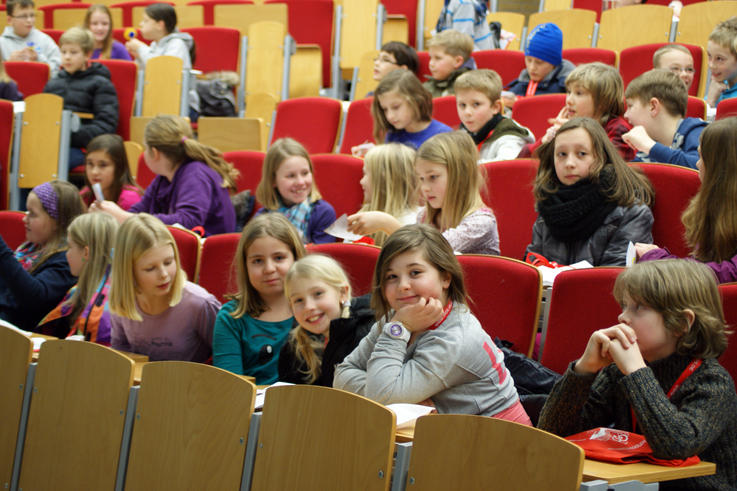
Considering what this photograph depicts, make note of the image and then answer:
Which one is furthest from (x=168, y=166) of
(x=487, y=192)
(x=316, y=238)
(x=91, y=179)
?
(x=487, y=192)

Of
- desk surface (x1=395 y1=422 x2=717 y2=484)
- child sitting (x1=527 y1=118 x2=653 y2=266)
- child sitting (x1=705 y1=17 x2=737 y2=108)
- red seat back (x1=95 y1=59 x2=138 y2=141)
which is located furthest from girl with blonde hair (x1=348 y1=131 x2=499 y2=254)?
red seat back (x1=95 y1=59 x2=138 y2=141)

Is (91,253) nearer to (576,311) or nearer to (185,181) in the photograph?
(185,181)

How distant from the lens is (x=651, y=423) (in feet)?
5.00

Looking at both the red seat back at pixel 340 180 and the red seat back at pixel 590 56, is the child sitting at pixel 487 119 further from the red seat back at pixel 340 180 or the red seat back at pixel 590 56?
the red seat back at pixel 590 56

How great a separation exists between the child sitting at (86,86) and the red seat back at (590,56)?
2.45 meters

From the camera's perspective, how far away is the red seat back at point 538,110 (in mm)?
3715

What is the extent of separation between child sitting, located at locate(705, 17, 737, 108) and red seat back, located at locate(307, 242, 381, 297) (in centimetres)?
185

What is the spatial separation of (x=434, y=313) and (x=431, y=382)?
0.48 ft

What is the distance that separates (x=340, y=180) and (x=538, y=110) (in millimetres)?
908

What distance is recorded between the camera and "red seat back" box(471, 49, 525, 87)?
4723 millimetres

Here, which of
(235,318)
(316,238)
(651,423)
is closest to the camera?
(651,423)

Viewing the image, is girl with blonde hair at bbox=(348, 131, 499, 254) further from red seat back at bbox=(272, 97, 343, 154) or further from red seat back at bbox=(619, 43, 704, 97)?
red seat back at bbox=(619, 43, 704, 97)

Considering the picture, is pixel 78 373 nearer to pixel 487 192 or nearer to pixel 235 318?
pixel 235 318

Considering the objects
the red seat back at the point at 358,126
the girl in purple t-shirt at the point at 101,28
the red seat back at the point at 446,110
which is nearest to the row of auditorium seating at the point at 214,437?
the red seat back at the point at 358,126
